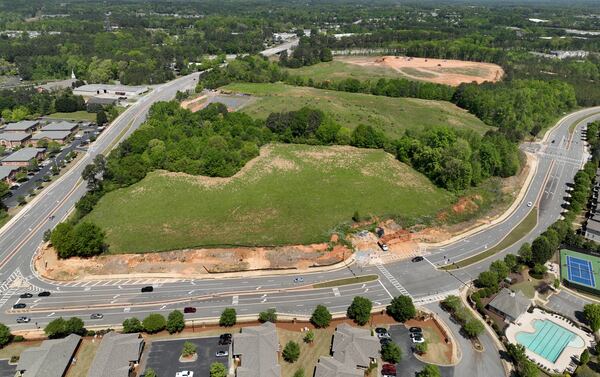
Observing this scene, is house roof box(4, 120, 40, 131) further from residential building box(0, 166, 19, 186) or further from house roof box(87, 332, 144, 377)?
house roof box(87, 332, 144, 377)

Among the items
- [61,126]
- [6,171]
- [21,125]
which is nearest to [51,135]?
[61,126]

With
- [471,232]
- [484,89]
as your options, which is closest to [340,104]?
[484,89]

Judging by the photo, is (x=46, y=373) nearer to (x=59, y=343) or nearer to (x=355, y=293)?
(x=59, y=343)

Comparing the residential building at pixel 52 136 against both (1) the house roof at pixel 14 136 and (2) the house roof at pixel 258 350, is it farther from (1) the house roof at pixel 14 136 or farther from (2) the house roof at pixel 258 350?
(2) the house roof at pixel 258 350

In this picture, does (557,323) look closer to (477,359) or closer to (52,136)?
(477,359)

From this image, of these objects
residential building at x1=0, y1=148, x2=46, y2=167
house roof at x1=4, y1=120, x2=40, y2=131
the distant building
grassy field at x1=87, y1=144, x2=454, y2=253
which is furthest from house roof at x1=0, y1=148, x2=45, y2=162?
the distant building
